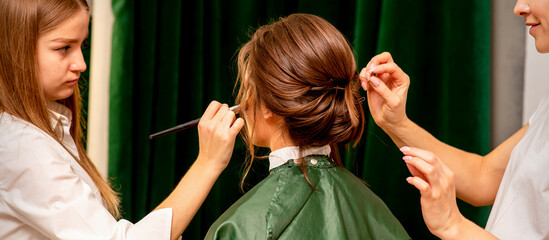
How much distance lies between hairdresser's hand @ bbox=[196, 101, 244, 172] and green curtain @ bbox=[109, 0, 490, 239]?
0.67 meters

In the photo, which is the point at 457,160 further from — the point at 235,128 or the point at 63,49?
the point at 63,49

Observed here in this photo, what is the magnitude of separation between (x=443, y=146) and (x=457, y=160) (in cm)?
5

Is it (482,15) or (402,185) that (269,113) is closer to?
(402,185)

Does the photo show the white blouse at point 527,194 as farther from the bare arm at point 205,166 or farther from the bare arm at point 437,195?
the bare arm at point 205,166

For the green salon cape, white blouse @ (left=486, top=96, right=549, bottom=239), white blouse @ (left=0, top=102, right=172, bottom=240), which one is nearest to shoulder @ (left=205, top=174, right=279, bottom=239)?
the green salon cape

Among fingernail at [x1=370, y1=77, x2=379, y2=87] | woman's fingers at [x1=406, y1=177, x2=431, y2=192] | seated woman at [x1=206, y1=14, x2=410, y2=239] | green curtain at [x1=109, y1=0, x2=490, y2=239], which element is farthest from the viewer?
green curtain at [x1=109, y1=0, x2=490, y2=239]

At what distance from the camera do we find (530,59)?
63.7 inches

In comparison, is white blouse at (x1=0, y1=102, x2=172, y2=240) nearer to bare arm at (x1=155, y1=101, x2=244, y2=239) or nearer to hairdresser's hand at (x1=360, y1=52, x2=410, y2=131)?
bare arm at (x1=155, y1=101, x2=244, y2=239)

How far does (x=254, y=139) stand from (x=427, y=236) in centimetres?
→ 80

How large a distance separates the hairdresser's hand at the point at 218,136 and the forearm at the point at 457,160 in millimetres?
424

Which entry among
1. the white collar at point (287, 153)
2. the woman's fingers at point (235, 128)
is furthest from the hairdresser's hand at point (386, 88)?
the woman's fingers at point (235, 128)

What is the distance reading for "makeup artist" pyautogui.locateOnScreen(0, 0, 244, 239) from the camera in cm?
97

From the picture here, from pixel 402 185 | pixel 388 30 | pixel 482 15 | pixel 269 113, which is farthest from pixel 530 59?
pixel 269 113

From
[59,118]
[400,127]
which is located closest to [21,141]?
[59,118]
